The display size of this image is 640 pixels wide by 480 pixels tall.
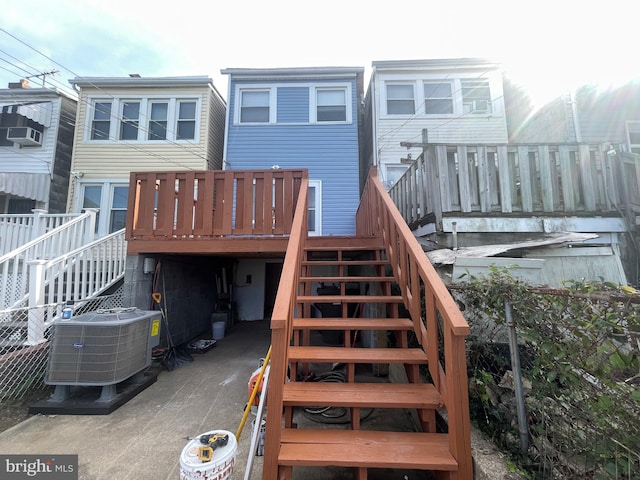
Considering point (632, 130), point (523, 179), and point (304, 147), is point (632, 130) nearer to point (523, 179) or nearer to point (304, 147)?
point (523, 179)

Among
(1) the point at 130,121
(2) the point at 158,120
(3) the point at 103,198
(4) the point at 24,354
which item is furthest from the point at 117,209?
(4) the point at 24,354

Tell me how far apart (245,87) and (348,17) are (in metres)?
3.99

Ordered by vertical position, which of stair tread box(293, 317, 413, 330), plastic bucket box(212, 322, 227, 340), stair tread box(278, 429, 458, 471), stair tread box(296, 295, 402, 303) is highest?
stair tread box(296, 295, 402, 303)

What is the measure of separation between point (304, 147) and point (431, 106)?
145 inches

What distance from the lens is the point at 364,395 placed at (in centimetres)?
196

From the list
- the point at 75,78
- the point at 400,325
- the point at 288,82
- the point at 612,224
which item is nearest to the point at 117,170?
the point at 75,78

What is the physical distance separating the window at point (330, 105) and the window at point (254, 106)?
4.79 ft

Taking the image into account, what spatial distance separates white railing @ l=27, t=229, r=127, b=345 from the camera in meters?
3.57

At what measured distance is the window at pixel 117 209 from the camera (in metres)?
7.43

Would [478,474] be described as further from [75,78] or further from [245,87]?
[75,78]

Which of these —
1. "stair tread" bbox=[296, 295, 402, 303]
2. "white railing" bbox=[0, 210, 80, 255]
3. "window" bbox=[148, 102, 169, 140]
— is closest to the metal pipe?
"stair tread" bbox=[296, 295, 402, 303]

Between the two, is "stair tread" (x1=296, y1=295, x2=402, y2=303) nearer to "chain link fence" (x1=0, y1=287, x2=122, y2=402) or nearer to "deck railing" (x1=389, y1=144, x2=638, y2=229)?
"deck railing" (x1=389, y1=144, x2=638, y2=229)

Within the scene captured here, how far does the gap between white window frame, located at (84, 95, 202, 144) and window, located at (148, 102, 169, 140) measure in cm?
7

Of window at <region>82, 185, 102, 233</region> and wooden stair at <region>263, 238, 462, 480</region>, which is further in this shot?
window at <region>82, 185, 102, 233</region>
